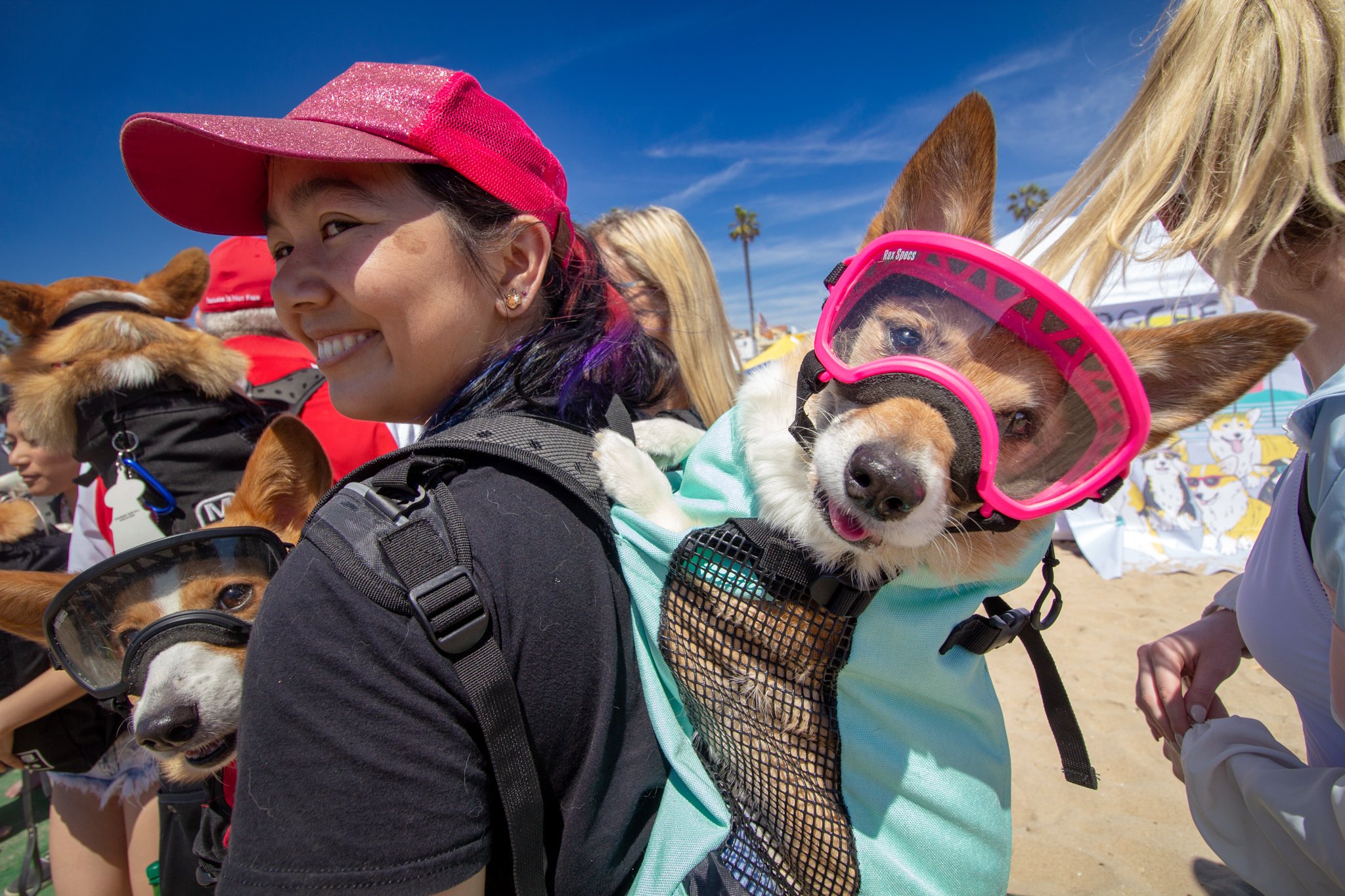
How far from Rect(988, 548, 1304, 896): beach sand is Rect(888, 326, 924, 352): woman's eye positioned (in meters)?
3.42

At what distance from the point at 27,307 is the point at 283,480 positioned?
1843 mm

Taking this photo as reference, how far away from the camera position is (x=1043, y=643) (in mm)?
1575

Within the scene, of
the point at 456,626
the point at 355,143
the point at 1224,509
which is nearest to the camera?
the point at 456,626

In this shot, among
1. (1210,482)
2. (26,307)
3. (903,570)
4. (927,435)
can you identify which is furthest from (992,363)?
(1210,482)

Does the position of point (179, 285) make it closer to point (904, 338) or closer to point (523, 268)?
point (523, 268)

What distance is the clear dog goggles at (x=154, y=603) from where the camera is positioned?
149 cm

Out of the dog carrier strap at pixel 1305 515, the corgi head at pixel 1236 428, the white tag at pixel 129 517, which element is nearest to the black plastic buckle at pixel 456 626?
the dog carrier strap at pixel 1305 515

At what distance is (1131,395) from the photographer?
3.93 feet

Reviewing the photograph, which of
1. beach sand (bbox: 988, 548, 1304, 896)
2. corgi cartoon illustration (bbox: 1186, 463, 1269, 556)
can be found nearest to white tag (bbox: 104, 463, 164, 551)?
beach sand (bbox: 988, 548, 1304, 896)

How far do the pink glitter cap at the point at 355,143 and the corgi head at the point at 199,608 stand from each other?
0.63m

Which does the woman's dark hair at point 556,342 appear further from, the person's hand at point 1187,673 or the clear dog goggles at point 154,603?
the person's hand at point 1187,673

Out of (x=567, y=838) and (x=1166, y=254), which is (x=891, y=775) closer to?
(x=567, y=838)

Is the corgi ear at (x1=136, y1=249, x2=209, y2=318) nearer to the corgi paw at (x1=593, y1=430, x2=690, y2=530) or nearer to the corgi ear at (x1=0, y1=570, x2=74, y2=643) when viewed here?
the corgi ear at (x1=0, y1=570, x2=74, y2=643)

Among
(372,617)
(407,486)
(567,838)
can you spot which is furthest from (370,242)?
(567,838)
